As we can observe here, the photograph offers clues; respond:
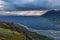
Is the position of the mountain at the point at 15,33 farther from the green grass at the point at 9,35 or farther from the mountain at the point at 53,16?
the mountain at the point at 53,16

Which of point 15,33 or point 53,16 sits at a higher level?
point 53,16

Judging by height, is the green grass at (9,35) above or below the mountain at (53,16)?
below

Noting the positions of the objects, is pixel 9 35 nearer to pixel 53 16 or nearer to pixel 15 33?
pixel 15 33

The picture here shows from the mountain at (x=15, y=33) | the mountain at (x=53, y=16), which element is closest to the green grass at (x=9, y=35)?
the mountain at (x=15, y=33)

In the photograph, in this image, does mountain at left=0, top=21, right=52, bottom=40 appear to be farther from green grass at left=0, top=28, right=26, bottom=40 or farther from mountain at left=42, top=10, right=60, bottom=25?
mountain at left=42, top=10, right=60, bottom=25

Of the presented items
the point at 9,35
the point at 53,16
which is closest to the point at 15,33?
the point at 9,35
